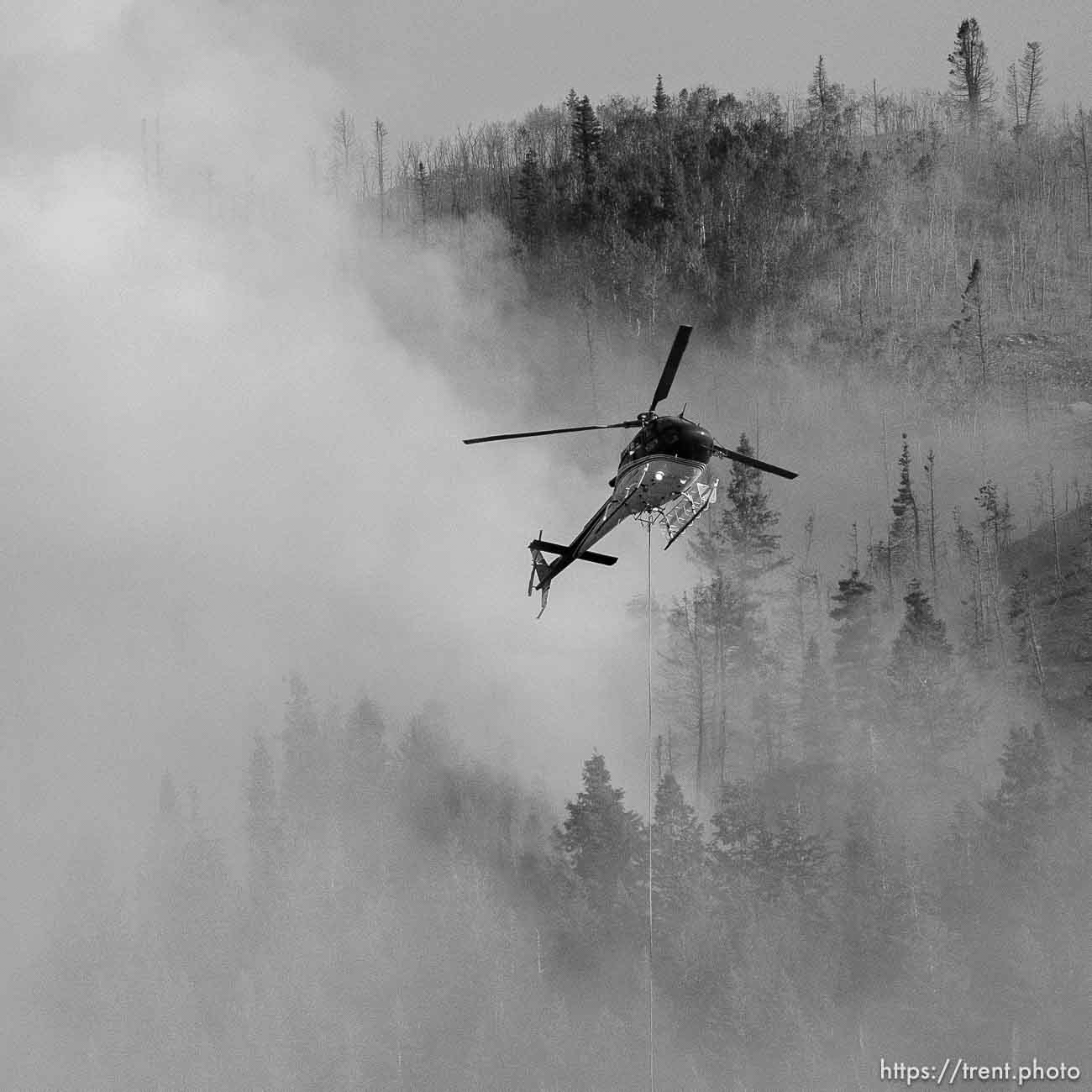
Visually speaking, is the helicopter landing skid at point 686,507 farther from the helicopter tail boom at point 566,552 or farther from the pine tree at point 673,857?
the pine tree at point 673,857

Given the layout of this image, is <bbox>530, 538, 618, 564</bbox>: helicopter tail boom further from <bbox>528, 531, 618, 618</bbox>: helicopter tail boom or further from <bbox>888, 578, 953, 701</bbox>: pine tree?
<bbox>888, 578, 953, 701</bbox>: pine tree

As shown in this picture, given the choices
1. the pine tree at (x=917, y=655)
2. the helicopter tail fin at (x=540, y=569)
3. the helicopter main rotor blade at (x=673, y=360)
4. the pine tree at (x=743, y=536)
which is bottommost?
the pine tree at (x=917, y=655)

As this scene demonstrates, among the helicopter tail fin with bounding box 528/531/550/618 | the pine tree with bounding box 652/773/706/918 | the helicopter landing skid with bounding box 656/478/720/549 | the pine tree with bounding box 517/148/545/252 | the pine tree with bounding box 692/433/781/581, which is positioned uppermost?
the pine tree with bounding box 517/148/545/252

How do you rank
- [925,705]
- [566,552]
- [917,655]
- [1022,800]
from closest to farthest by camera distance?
[566,552], [1022,800], [925,705], [917,655]

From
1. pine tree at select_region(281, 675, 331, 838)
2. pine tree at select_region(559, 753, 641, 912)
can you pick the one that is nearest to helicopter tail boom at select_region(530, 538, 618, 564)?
pine tree at select_region(559, 753, 641, 912)

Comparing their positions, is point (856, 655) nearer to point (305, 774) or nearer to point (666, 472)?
point (305, 774)

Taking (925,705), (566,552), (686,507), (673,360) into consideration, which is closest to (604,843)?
(925,705)

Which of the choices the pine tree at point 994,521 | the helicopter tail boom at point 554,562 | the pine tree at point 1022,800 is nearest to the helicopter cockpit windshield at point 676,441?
the helicopter tail boom at point 554,562

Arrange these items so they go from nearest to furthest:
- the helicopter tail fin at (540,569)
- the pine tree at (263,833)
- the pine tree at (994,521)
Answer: the helicopter tail fin at (540,569) < the pine tree at (263,833) < the pine tree at (994,521)

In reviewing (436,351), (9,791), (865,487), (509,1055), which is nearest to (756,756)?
(509,1055)

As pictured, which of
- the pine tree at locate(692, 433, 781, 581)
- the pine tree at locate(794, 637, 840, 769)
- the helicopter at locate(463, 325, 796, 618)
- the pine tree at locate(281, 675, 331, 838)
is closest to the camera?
the helicopter at locate(463, 325, 796, 618)
